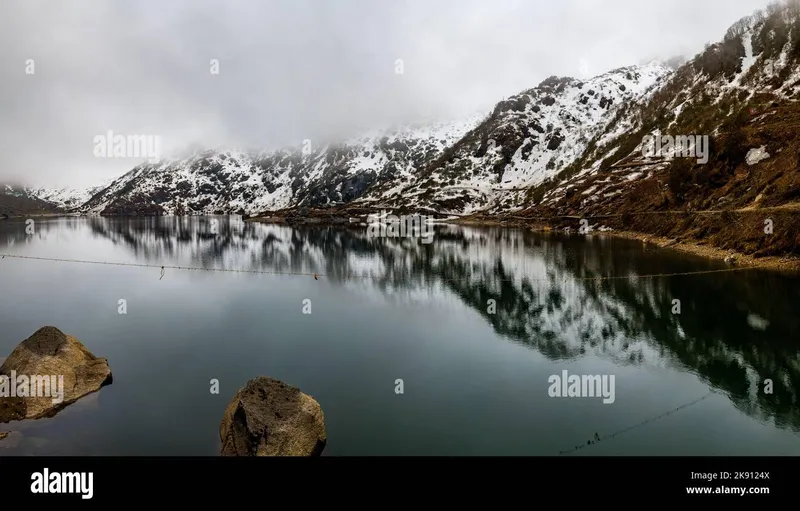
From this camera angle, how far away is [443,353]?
152 feet

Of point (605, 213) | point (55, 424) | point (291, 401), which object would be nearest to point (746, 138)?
point (605, 213)

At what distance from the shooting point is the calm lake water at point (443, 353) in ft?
93.9

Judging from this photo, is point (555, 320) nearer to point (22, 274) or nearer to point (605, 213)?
point (22, 274)

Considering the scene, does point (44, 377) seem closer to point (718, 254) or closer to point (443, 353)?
point (443, 353)

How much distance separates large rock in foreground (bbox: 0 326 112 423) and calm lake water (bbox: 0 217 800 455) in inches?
60.8

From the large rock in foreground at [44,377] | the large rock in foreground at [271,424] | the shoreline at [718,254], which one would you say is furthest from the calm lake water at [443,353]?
the shoreline at [718,254]

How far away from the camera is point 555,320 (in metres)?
58.1

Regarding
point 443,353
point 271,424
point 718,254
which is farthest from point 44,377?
point 718,254

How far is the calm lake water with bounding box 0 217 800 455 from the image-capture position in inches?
1126

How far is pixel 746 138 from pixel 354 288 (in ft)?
393

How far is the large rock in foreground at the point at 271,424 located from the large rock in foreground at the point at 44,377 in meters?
14.4

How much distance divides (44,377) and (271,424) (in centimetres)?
1962

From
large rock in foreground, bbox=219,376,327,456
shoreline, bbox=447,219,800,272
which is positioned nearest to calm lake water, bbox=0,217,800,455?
large rock in foreground, bbox=219,376,327,456

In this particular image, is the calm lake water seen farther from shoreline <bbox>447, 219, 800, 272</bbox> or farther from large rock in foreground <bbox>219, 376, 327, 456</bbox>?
shoreline <bbox>447, 219, 800, 272</bbox>
